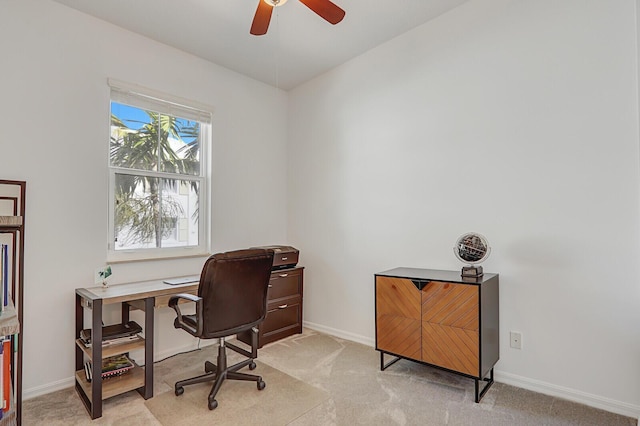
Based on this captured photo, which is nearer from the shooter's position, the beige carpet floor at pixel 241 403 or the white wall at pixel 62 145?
the beige carpet floor at pixel 241 403

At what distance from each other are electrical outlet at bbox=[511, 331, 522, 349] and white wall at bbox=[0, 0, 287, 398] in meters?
2.82

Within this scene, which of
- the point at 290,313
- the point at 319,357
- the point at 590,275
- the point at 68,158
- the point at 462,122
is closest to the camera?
the point at 590,275

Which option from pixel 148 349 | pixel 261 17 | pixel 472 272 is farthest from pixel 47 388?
pixel 472 272

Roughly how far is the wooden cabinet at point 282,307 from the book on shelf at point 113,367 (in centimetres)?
104

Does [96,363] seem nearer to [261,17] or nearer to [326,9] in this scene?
[261,17]

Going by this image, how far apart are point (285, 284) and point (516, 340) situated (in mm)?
2125

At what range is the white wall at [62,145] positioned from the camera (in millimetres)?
2463

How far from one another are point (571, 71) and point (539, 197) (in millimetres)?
870

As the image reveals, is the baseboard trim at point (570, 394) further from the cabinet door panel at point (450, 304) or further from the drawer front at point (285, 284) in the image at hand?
the drawer front at point (285, 284)

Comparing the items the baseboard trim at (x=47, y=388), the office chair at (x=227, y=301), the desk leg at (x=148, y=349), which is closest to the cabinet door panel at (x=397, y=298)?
the office chair at (x=227, y=301)

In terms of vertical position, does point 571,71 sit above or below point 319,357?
above

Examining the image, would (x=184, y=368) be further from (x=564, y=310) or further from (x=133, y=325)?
(x=564, y=310)

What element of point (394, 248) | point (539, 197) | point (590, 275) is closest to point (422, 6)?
point (539, 197)

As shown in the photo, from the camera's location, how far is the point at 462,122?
286 cm
